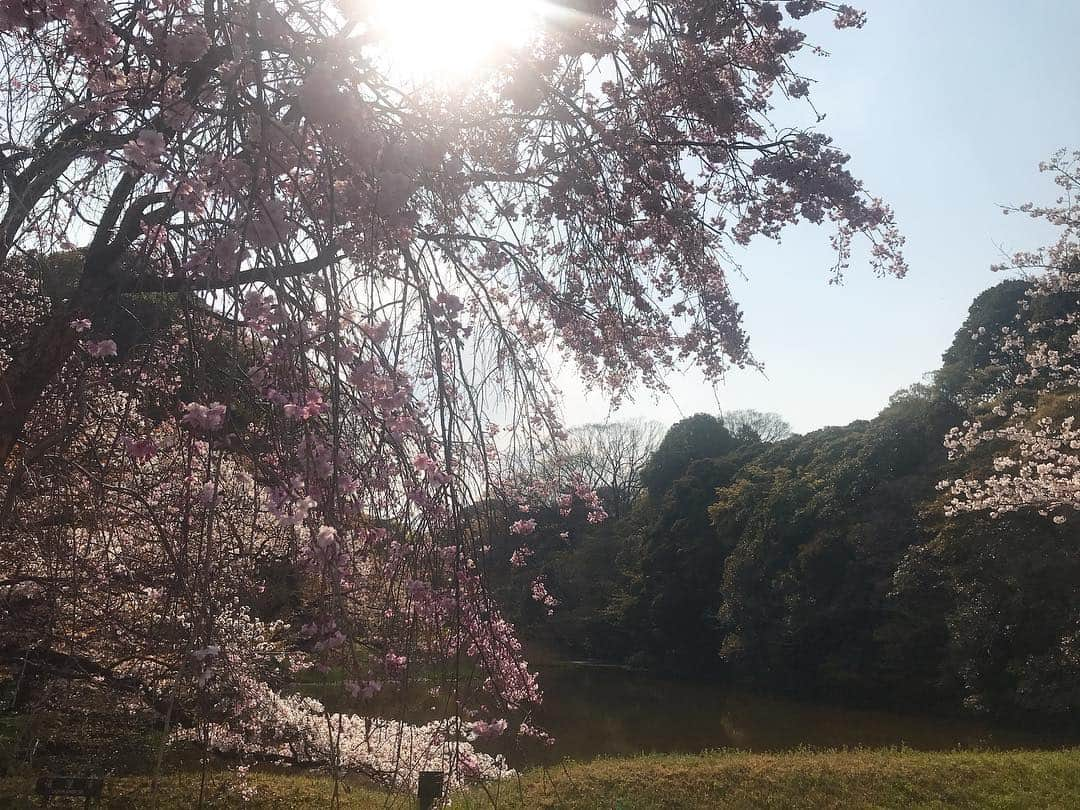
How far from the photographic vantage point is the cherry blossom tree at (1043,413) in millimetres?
9336

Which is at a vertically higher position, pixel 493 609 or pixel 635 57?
pixel 635 57

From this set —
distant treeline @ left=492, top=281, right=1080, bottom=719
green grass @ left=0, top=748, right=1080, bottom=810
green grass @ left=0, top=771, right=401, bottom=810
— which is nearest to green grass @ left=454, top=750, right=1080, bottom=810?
green grass @ left=0, top=748, right=1080, bottom=810

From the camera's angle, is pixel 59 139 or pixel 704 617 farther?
pixel 704 617

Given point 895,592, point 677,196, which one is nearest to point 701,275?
point 677,196

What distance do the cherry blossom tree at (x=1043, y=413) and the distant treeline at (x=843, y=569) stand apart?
0.42 m

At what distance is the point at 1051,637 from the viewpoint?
13.5 m

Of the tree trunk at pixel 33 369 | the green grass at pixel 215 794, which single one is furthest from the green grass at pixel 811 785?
the tree trunk at pixel 33 369

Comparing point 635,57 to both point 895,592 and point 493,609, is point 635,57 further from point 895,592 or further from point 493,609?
point 895,592

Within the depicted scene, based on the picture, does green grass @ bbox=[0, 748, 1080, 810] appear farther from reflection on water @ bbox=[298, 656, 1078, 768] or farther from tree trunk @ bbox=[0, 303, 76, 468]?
tree trunk @ bbox=[0, 303, 76, 468]

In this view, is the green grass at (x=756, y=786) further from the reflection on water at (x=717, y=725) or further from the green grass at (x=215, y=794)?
the reflection on water at (x=717, y=725)

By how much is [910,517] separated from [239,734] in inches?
600

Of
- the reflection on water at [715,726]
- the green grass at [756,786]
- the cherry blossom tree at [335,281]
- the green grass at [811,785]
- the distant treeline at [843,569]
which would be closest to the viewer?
the cherry blossom tree at [335,281]

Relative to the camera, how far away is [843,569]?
60.4 ft

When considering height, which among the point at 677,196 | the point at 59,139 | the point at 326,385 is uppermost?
the point at 677,196
